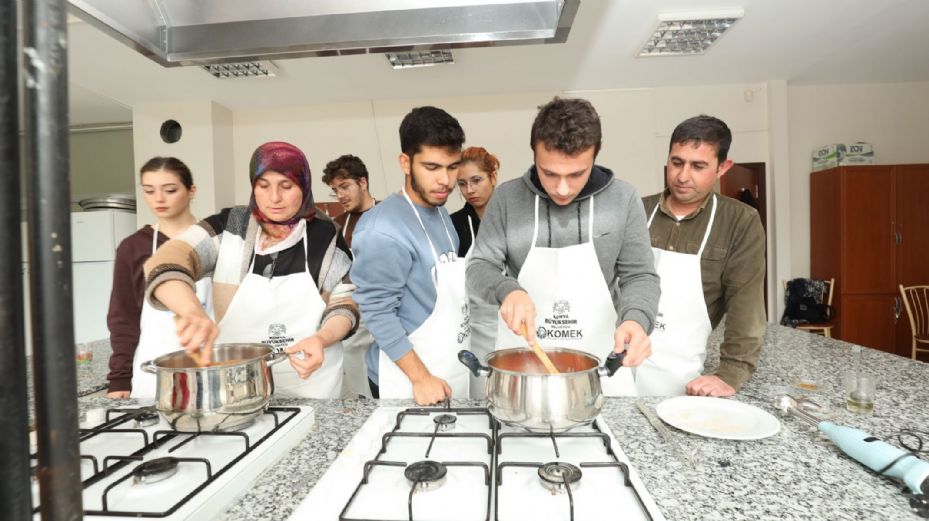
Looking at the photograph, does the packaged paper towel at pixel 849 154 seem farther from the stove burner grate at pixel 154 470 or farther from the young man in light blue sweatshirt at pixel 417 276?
the stove burner grate at pixel 154 470

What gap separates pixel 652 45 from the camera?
144 inches

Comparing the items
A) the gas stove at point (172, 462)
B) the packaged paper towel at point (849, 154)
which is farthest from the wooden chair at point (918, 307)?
the gas stove at point (172, 462)

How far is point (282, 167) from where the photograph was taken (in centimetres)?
142

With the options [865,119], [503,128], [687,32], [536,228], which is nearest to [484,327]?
[536,228]

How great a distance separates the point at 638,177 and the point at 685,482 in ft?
14.0

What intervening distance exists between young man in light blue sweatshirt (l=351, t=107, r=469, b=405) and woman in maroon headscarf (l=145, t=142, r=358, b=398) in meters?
0.15

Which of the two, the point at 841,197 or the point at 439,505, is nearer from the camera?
the point at 439,505

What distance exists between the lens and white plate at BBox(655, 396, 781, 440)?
0.93 metres

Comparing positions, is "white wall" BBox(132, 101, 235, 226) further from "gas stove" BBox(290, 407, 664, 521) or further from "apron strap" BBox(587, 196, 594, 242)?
"gas stove" BBox(290, 407, 664, 521)

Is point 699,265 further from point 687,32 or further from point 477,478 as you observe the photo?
point 687,32

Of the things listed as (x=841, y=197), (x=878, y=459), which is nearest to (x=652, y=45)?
(x=841, y=197)

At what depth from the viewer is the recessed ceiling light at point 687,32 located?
10.3ft

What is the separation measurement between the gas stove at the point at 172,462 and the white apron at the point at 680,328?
1161 mm

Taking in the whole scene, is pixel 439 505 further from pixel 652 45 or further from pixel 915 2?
pixel 915 2
